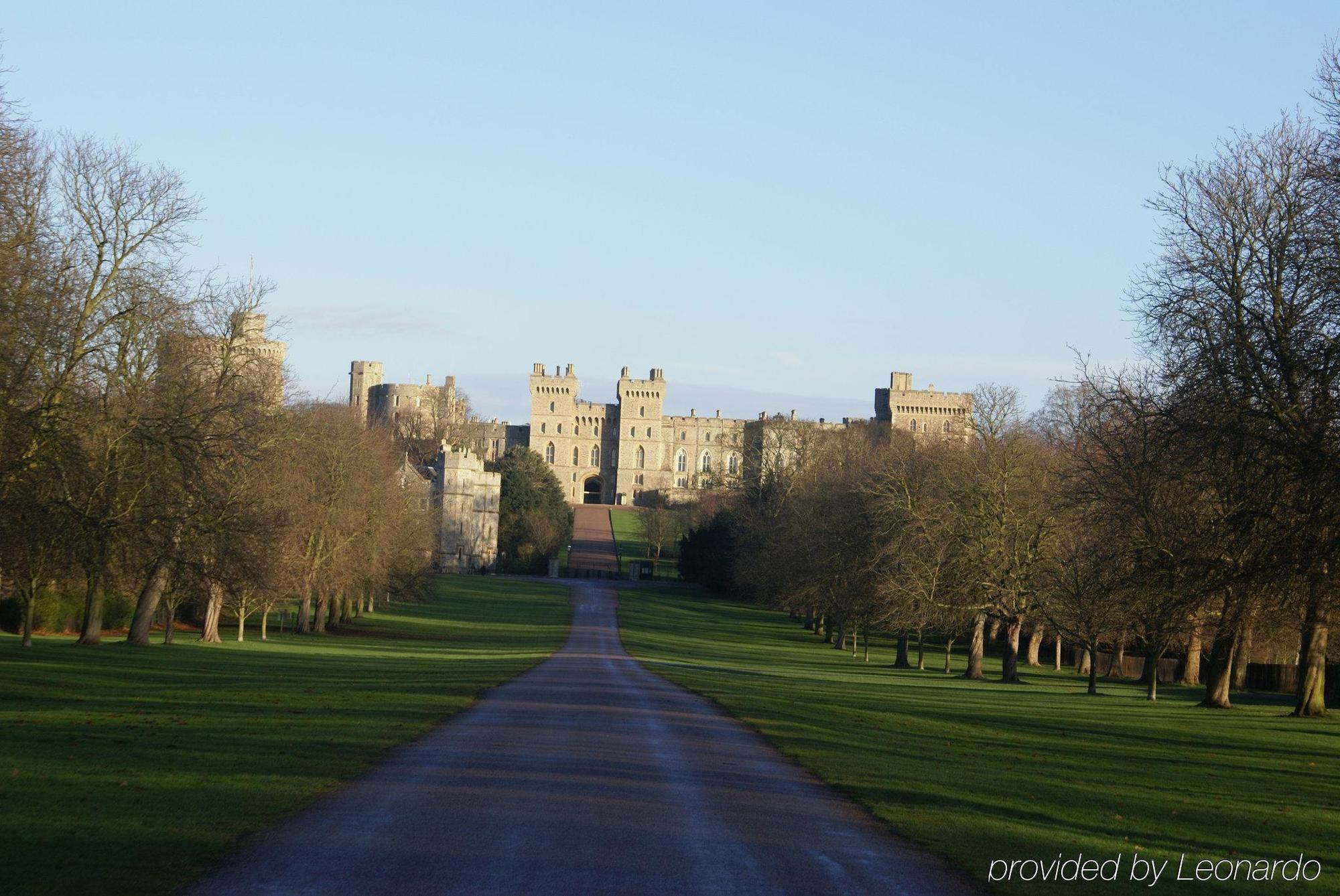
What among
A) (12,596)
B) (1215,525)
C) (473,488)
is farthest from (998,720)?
(473,488)

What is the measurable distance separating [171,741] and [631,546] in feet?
309

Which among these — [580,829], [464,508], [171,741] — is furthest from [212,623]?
[464,508]

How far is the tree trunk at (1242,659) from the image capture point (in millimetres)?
26547

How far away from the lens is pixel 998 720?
20.7 m

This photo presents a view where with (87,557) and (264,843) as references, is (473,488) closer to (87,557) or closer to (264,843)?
(87,557)

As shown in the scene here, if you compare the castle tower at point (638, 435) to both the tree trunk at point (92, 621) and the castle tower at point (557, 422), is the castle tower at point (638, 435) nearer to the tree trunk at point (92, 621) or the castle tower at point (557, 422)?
the castle tower at point (557, 422)

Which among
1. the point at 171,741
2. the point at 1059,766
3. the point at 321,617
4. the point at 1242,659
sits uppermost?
the point at 171,741

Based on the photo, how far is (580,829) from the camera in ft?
29.2

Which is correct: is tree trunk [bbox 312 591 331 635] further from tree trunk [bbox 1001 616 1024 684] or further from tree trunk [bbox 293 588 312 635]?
tree trunk [bbox 1001 616 1024 684]

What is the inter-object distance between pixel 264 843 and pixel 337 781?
101 inches

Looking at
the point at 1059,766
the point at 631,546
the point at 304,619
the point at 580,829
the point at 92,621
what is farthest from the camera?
the point at 631,546

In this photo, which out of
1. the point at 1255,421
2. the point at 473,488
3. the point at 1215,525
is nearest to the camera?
the point at 1255,421

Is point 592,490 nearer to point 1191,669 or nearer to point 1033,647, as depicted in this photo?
point 1033,647

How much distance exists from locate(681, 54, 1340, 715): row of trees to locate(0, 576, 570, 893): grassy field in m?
11.3
